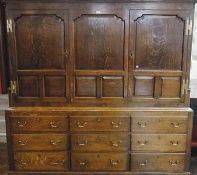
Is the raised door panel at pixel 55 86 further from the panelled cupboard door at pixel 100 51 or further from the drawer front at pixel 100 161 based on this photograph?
the drawer front at pixel 100 161

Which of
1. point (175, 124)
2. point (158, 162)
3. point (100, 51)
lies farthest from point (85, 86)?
point (158, 162)

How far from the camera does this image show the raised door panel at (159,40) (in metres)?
2.64

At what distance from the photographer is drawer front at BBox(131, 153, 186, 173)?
287cm

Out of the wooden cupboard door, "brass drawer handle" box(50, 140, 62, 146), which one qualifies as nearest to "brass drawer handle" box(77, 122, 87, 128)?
"brass drawer handle" box(50, 140, 62, 146)

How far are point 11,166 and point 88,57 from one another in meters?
1.32

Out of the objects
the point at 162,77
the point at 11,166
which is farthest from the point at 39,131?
the point at 162,77

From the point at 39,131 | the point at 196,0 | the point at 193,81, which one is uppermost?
the point at 196,0

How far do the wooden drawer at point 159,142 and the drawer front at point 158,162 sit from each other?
6 centimetres

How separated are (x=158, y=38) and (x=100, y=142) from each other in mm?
1122

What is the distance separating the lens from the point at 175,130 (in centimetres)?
281

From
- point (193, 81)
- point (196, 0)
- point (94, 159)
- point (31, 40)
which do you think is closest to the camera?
point (196, 0)

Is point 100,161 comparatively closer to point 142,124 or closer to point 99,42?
point 142,124

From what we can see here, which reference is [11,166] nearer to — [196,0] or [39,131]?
[39,131]

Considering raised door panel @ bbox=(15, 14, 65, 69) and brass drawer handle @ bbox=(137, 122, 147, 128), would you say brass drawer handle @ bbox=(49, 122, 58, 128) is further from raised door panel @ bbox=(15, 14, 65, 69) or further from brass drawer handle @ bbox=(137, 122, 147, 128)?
brass drawer handle @ bbox=(137, 122, 147, 128)
